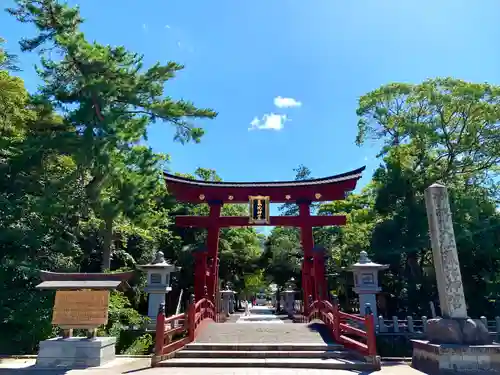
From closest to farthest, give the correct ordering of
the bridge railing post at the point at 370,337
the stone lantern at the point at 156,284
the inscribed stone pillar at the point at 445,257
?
the inscribed stone pillar at the point at 445,257 < the bridge railing post at the point at 370,337 < the stone lantern at the point at 156,284

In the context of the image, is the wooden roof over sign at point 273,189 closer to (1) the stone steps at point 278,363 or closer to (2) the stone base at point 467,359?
A: (1) the stone steps at point 278,363

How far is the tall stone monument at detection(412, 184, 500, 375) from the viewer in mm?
7016

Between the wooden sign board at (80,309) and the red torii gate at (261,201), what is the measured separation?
6434mm

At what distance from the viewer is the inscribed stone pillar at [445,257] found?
788 cm

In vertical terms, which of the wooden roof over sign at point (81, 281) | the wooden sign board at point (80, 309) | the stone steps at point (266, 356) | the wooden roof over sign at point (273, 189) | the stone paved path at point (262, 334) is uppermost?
the wooden roof over sign at point (273, 189)

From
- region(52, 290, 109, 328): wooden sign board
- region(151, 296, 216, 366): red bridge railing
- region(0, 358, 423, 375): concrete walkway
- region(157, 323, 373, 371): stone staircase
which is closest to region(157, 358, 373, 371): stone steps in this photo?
region(157, 323, 373, 371): stone staircase

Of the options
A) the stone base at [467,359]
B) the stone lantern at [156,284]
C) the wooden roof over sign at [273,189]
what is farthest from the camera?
the wooden roof over sign at [273,189]

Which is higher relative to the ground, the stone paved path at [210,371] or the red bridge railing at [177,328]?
the red bridge railing at [177,328]

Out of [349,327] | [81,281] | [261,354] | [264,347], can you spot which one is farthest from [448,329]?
[81,281]

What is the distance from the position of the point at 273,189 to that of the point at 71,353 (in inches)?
403

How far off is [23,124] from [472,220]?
1922cm

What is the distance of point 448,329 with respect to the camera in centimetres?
750

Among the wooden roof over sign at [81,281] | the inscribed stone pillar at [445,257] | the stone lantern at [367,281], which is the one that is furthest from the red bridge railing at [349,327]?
the wooden roof over sign at [81,281]

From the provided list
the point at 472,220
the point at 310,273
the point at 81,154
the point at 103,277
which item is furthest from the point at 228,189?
the point at 472,220
